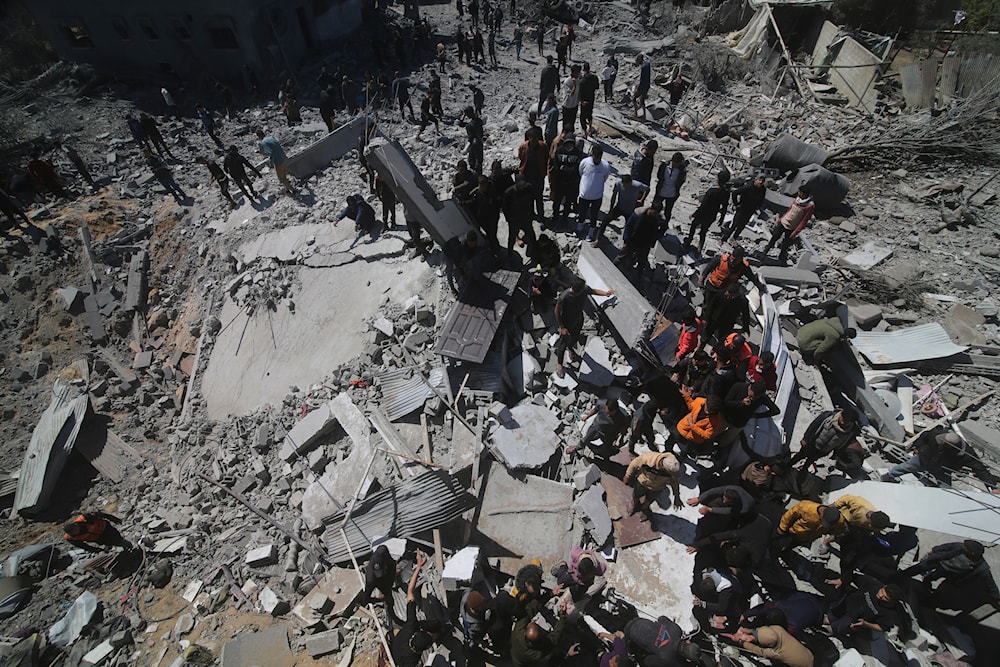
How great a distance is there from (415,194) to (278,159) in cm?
565

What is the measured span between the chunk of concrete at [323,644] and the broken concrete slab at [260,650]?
25 centimetres

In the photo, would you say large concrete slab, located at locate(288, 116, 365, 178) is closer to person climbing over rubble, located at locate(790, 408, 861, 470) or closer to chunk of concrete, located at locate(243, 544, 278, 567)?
chunk of concrete, located at locate(243, 544, 278, 567)

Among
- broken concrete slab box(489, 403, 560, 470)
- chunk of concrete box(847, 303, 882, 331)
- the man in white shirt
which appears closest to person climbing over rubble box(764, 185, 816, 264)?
chunk of concrete box(847, 303, 882, 331)

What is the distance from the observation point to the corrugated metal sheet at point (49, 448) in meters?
7.82

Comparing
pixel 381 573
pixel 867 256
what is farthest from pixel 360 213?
pixel 867 256

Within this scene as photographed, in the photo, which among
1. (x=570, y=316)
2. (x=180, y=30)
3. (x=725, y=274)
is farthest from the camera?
(x=180, y=30)

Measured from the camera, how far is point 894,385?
253 inches

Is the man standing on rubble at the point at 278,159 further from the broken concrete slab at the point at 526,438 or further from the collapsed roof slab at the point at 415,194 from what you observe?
the broken concrete slab at the point at 526,438

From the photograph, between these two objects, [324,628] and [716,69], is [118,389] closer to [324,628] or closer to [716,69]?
[324,628]

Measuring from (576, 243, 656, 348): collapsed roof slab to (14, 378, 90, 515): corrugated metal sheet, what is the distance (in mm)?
9968

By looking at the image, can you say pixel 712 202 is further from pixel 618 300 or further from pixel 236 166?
pixel 236 166

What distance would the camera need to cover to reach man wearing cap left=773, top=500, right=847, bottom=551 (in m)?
4.19

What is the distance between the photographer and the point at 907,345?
6.64m

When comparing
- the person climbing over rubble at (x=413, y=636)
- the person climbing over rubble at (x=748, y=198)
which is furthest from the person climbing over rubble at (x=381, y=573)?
the person climbing over rubble at (x=748, y=198)
